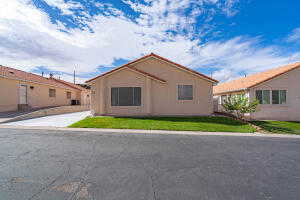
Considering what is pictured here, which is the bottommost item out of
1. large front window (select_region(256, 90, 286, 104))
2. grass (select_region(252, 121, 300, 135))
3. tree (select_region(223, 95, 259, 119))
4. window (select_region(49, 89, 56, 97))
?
grass (select_region(252, 121, 300, 135))

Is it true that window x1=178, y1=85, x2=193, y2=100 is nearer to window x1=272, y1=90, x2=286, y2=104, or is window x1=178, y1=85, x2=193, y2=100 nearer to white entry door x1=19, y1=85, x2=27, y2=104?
window x1=272, y1=90, x2=286, y2=104

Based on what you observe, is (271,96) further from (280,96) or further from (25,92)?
(25,92)

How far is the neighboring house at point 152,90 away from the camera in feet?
47.4

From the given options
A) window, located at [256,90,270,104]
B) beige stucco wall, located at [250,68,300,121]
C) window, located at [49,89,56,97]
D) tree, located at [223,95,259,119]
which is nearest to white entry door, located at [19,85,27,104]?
window, located at [49,89,56,97]

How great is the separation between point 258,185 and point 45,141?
7.71 meters

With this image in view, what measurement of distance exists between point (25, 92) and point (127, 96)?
12.4 metres

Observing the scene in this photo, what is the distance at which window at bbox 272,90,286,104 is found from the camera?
48.3 feet

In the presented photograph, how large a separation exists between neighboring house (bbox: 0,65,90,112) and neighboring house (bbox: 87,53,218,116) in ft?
27.7

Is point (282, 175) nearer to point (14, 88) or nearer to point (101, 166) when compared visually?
point (101, 166)

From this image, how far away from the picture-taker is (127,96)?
1449 cm

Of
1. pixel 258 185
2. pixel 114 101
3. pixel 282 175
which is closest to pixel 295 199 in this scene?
pixel 258 185

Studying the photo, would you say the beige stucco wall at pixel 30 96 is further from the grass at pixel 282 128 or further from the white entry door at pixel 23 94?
the grass at pixel 282 128

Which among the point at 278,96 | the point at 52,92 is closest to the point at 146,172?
the point at 278,96

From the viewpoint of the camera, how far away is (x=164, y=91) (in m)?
14.8
